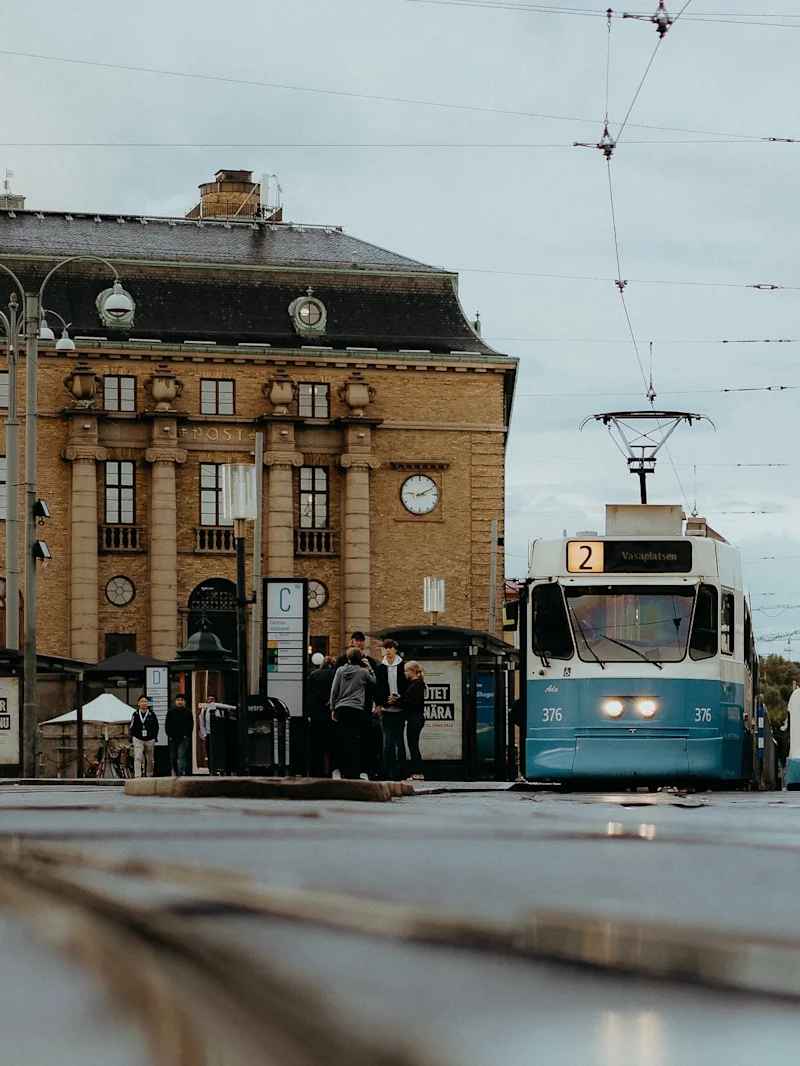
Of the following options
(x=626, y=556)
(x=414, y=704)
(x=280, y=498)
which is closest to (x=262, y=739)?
(x=414, y=704)

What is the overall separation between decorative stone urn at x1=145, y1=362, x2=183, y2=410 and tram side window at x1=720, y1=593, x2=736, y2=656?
4287cm

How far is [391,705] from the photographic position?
25.7 m

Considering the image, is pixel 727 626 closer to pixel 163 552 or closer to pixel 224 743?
pixel 224 743

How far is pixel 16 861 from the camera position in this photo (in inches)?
267

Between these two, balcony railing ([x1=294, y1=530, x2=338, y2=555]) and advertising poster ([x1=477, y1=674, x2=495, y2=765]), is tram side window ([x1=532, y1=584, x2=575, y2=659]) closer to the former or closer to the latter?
advertising poster ([x1=477, y1=674, x2=495, y2=765])

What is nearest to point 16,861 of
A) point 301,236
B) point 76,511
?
point 76,511

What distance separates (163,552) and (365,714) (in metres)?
41.5

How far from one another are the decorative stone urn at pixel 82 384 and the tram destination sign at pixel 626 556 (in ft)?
140

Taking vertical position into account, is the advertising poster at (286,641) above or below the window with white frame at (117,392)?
below

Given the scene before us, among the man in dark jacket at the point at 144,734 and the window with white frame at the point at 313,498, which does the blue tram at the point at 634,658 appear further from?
the window with white frame at the point at 313,498

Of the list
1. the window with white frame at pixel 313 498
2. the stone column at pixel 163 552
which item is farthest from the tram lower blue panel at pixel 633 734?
the window with white frame at pixel 313 498

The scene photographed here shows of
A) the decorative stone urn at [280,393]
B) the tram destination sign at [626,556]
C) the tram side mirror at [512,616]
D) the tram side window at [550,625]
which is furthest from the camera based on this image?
the decorative stone urn at [280,393]

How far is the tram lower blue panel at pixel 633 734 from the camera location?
870 inches

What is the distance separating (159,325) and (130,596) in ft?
30.7
